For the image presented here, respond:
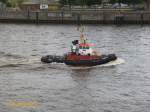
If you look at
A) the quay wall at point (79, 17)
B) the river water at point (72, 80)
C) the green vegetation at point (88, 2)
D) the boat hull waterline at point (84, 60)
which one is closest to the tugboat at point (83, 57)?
the boat hull waterline at point (84, 60)

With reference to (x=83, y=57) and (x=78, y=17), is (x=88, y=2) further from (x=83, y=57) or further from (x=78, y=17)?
(x=83, y=57)

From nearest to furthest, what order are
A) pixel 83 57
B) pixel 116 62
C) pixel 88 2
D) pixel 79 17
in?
pixel 83 57
pixel 116 62
pixel 79 17
pixel 88 2

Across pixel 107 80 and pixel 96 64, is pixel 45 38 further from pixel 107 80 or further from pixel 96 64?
pixel 107 80

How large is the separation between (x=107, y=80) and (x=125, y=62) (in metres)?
13.6

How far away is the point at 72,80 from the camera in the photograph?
63938 millimetres

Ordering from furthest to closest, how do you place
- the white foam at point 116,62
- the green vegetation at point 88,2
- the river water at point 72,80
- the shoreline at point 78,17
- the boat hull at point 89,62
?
the green vegetation at point 88,2, the shoreline at point 78,17, the white foam at point 116,62, the boat hull at point 89,62, the river water at point 72,80

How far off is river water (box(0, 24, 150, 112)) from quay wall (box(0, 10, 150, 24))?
3490 centimetres

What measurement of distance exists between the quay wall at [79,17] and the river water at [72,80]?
34899mm

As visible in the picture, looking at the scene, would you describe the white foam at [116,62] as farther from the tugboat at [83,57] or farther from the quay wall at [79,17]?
the quay wall at [79,17]

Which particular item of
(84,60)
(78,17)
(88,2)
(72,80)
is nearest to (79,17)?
(78,17)

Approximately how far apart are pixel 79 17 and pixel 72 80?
8421 centimetres

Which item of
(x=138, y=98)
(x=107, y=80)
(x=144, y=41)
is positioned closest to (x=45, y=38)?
(x=144, y=41)

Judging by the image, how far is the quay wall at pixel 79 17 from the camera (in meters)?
142

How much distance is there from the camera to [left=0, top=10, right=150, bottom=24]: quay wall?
14175 centimetres
